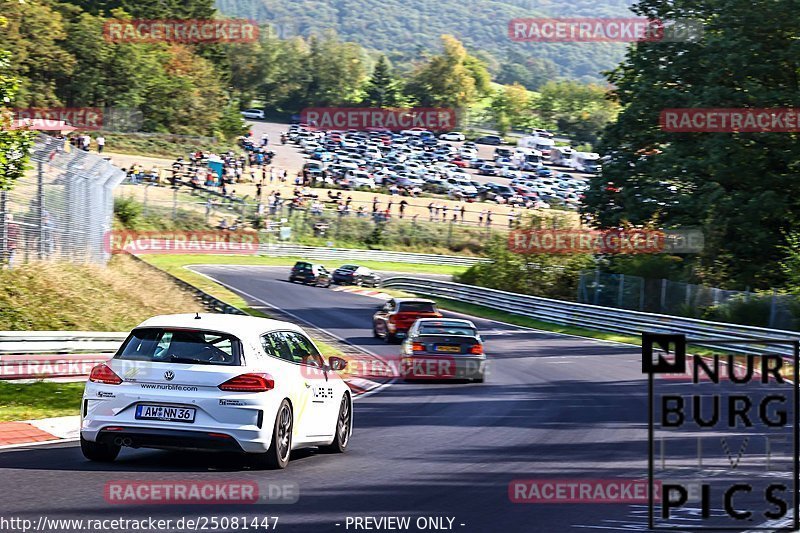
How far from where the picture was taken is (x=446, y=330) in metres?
24.0

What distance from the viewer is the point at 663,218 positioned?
43.1m

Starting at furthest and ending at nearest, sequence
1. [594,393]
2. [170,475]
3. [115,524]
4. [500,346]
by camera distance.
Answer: [500,346]
[594,393]
[170,475]
[115,524]

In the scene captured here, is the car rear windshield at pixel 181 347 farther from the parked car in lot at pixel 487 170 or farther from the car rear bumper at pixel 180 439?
the parked car in lot at pixel 487 170

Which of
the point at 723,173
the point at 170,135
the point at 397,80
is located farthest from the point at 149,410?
the point at 397,80

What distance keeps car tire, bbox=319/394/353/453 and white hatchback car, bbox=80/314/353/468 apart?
1.35 m

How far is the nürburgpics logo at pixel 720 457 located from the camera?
7207 millimetres

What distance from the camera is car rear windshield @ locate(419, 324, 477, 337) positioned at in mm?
23906

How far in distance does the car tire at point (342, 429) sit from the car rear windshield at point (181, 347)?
2.19 meters

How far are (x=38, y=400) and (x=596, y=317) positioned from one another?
26836mm

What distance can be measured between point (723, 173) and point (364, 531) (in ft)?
111

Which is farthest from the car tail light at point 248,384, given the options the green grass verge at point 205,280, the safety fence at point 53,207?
the green grass verge at point 205,280

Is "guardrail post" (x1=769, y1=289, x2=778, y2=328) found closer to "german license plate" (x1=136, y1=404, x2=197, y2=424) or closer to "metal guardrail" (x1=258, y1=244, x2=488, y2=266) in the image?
"german license plate" (x1=136, y1=404, x2=197, y2=424)

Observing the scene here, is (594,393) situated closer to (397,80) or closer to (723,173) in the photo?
(723,173)

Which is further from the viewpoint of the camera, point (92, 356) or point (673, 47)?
point (673, 47)
